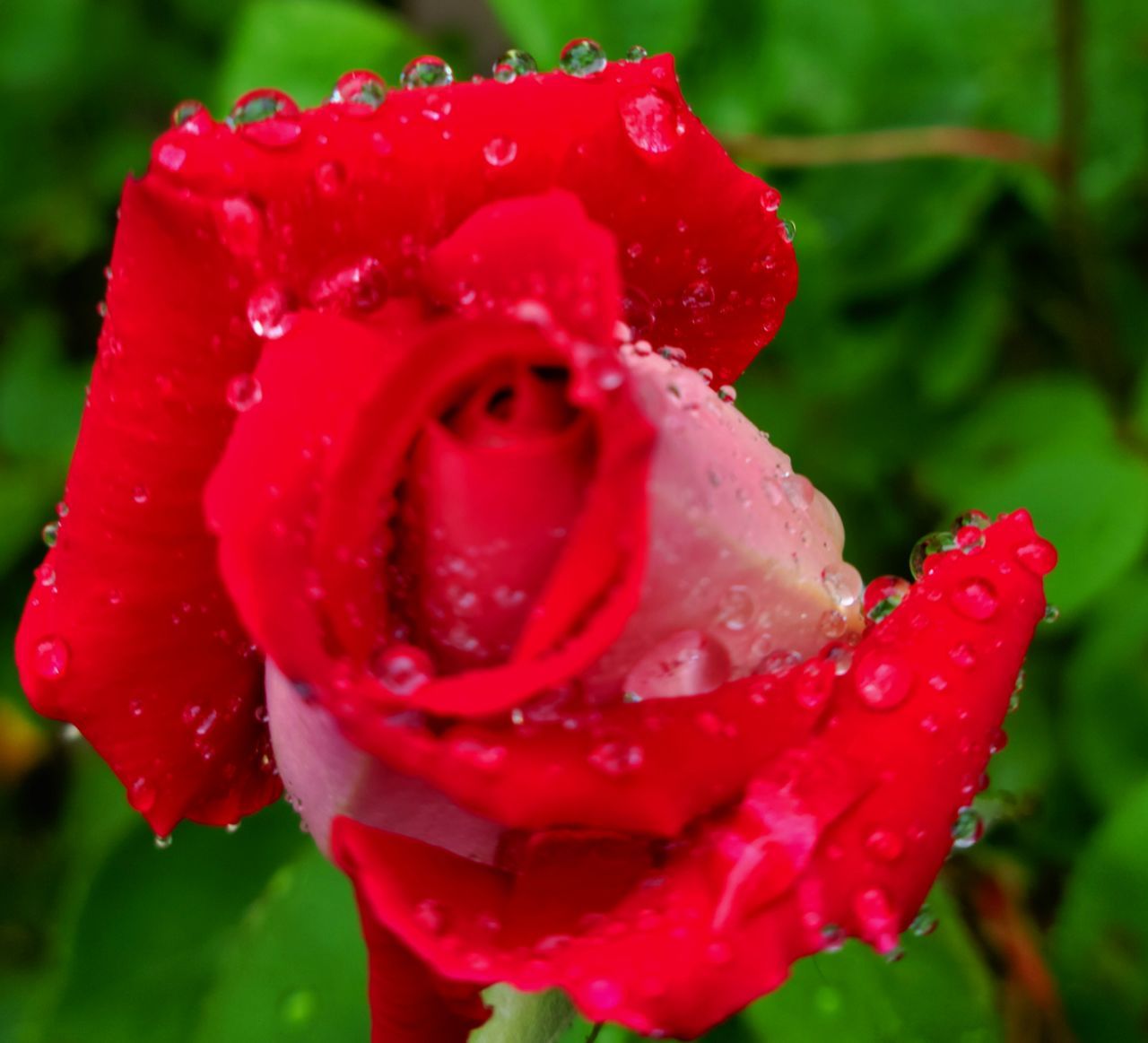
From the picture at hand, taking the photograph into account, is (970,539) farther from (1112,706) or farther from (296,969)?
(1112,706)

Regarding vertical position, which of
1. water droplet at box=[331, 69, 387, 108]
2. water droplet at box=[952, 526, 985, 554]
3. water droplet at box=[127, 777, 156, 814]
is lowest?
water droplet at box=[127, 777, 156, 814]

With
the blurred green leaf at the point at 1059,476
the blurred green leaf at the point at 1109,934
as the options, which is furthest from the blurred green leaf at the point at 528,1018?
the blurred green leaf at the point at 1059,476

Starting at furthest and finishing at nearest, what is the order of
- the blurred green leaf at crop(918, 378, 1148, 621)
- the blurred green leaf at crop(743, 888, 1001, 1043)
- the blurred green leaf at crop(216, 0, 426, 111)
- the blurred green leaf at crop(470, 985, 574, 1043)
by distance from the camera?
the blurred green leaf at crop(216, 0, 426, 111), the blurred green leaf at crop(918, 378, 1148, 621), the blurred green leaf at crop(743, 888, 1001, 1043), the blurred green leaf at crop(470, 985, 574, 1043)

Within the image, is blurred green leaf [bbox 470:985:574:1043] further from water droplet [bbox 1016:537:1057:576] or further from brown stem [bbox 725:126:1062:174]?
brown stem [bbox 725:126:1062:174]

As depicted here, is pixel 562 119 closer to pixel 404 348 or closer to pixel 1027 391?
pixel 404 348

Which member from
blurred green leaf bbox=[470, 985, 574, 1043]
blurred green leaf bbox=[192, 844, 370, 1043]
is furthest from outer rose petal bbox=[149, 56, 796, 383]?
blurred green leaf bbox=[192, 844, 370, 1043]

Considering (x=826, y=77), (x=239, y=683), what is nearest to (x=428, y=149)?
(x=239, y=683)
